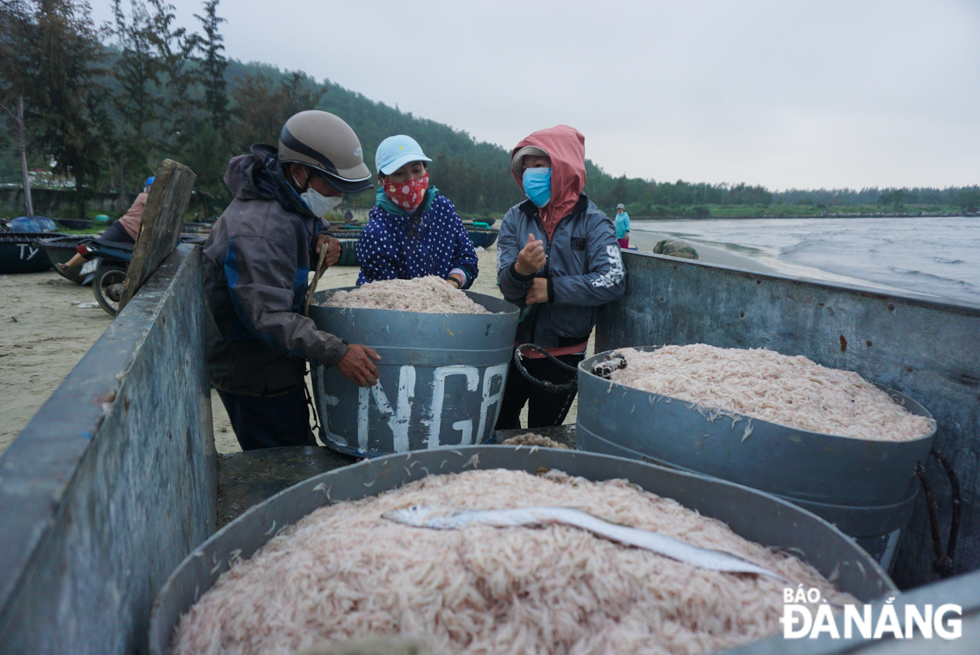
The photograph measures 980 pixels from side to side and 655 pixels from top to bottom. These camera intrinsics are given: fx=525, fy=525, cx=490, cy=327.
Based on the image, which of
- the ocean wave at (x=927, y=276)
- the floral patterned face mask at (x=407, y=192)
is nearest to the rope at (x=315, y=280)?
the floral patterned face mask at (x=407, y=192)

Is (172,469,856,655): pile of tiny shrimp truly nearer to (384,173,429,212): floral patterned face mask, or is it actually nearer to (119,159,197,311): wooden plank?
(119,159,197,311): wooden plank

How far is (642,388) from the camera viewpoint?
192cm

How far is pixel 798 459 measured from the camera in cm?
161

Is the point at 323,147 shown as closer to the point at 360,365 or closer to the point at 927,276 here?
the point at 360,365

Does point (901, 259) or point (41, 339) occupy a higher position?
point (901, 259)

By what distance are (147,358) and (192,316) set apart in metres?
1.15

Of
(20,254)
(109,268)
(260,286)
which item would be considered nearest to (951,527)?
(260,286)

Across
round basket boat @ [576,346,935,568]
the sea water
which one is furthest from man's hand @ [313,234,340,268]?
the sea water

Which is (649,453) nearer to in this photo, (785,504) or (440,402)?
(785,504)

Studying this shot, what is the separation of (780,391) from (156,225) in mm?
2394

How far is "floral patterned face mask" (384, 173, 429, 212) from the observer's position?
10.9 ft

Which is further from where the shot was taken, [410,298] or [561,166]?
[561,166]

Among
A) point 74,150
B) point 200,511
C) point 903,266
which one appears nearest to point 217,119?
point 74,150

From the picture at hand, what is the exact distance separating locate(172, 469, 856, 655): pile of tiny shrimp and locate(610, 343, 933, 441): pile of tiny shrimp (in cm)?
64
